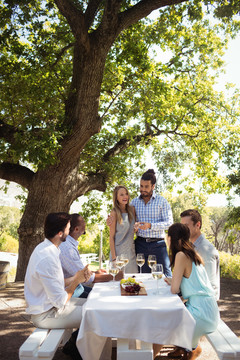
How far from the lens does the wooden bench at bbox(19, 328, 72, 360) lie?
273cm

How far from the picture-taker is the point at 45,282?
3.10 metres

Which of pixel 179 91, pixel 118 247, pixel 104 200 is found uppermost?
pixel 179 91

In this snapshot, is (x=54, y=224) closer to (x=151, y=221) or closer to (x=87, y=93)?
(x=151, y=221)

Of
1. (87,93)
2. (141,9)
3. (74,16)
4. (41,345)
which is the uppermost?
(141,9)

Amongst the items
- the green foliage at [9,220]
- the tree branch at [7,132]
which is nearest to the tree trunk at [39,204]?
the tree branch at [7,132]

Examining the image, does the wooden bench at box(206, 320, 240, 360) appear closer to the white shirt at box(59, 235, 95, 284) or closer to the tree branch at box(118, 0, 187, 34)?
the white shirt at box(59, 235, 95, 284)

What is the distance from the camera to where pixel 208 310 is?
324 centimetres

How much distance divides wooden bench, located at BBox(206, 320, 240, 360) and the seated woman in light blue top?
93mm

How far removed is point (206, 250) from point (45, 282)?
1.96 m

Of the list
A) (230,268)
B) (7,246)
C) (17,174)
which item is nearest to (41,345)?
(17,174)

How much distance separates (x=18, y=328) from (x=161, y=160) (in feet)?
34.8

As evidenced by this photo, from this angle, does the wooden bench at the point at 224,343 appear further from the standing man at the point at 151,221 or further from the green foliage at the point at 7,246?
the green foliage at the point at 7,246

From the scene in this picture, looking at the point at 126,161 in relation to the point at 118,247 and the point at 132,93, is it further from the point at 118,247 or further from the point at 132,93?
the point at 118,247

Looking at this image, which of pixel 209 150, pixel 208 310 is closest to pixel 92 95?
pixel 208 310
